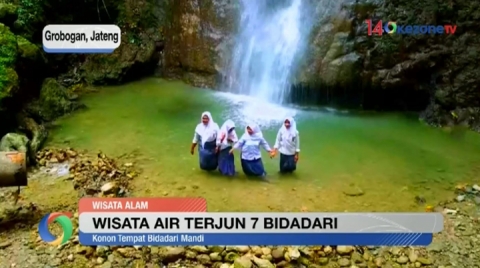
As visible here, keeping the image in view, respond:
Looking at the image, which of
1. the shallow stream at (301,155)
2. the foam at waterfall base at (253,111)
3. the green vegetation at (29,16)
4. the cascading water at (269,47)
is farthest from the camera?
the cascading water at (269,47)

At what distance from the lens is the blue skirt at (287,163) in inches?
51.5

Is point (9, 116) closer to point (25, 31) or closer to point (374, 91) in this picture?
point (25, 31)

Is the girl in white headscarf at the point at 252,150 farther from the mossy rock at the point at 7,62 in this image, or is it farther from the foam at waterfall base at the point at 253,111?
the mossy rock at the point at 7,62

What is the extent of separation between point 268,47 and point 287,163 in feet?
2.21

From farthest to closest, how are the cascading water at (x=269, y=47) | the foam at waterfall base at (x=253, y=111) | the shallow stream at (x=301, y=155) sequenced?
the cascading water at (x=269, y=47), the foam at waterfall base at (x=253, y=111), the shallow stream at (x=301, y=155)

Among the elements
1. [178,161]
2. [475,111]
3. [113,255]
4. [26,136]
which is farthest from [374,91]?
[26,136]

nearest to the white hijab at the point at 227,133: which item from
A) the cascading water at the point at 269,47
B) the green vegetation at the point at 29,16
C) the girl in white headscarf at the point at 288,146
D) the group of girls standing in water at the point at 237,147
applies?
the group of girls standing in water at the point at 237,147

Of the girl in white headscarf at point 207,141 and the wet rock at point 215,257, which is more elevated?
the girl in white headscarf at point 207,141

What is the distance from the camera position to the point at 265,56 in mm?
1793

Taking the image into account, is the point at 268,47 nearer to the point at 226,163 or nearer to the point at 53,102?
the point at 226,163

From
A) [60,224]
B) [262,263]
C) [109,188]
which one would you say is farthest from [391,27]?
[60,224]

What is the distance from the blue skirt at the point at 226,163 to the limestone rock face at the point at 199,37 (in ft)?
1.69

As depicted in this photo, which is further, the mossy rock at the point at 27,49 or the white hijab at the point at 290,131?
the mossy rock at the point at 27,49

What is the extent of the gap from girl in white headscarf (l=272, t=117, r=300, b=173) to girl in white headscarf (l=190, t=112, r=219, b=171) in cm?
18
